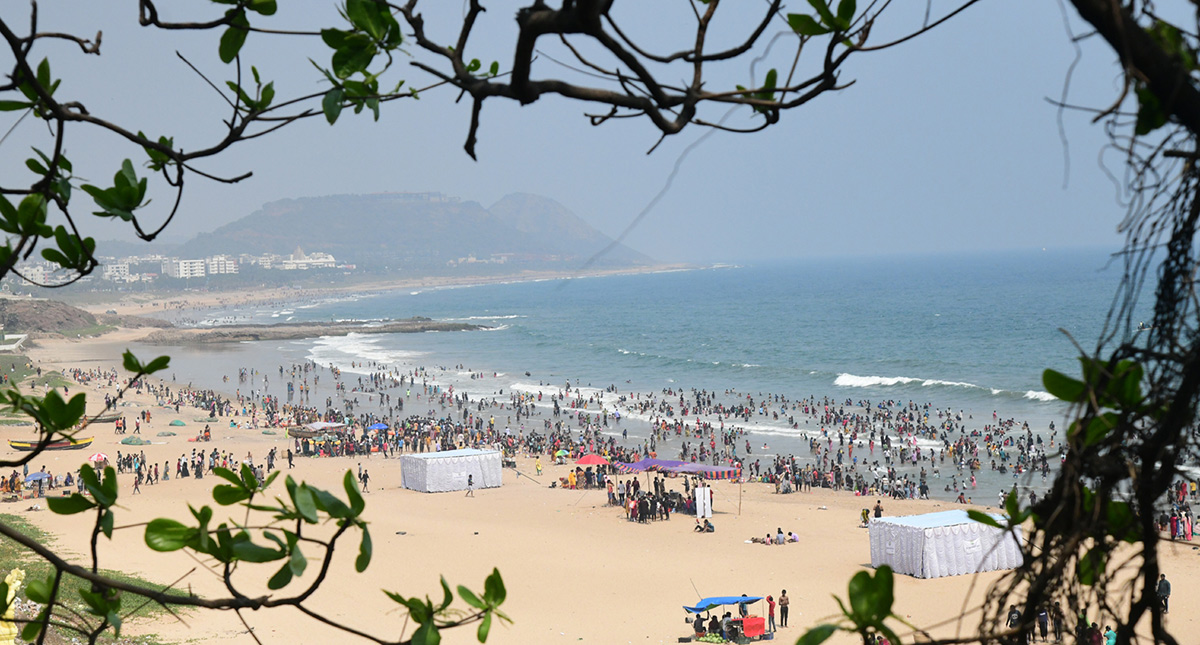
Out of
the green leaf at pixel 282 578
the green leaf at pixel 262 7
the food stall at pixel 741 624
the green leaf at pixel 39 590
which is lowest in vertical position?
the food stall at pixel 741 624

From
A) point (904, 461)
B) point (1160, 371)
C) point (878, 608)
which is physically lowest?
point (904, 461)

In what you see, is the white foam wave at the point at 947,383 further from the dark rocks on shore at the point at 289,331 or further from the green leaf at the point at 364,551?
the dark rocks on shore at the point at 289,331

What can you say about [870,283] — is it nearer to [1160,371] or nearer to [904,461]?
[904,461]

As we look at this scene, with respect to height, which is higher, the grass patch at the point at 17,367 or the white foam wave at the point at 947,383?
the grass patch at the point at 17,367

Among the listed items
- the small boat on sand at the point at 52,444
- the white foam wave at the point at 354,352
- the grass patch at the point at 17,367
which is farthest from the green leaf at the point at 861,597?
the white foam wave at the point at 354,352

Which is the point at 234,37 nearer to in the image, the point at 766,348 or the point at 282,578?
the point at 282,578

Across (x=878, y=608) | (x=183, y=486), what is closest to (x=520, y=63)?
(x=878, y=608)
